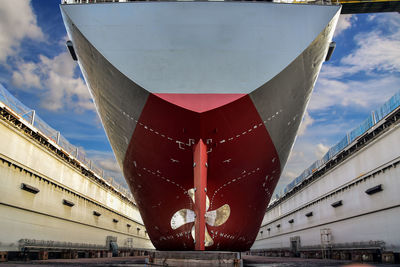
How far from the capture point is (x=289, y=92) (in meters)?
8.59

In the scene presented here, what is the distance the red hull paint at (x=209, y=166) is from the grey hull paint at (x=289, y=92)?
0.93 ft

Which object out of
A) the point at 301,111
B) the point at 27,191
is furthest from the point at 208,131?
the point at 27,191

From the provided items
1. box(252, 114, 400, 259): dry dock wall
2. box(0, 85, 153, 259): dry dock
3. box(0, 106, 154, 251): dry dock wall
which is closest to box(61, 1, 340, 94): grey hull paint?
box(0, 85, 153, 259): dry dock

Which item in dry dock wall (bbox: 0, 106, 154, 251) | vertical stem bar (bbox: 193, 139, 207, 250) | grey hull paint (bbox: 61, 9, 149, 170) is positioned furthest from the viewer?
dry dock wall (bbox: 0, 106, 154, 251)

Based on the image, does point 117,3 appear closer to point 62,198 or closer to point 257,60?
point 257,60

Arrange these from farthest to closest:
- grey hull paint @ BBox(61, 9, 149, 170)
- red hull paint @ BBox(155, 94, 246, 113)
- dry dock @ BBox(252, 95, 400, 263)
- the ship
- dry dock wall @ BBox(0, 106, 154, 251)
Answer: dry dock @ BBox(252, 95, 400, 263) → dry dock wall @ BBox(0, 106, 154, 251) → grey hull paint @ BBox(61, 9, 149, 170) → the ship → red hull paint @ BBox(155, 94, 246, 113)

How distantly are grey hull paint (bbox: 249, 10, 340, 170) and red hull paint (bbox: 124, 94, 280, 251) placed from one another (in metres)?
0.28

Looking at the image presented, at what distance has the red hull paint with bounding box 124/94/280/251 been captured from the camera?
25.7 ft

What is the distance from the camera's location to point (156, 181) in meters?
9.72

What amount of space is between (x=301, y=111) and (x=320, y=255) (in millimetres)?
16353

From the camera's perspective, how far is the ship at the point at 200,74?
24.8 feet

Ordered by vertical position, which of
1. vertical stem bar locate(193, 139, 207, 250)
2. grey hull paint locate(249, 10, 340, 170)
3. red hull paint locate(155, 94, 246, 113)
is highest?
grey hull paint locate(249, 10, 340, 170)

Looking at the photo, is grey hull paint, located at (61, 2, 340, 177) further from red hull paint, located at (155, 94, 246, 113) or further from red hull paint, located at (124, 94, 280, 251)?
red hull paint, located at (155, 94, 246, 113)

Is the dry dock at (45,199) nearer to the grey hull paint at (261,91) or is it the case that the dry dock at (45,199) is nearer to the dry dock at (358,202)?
the grey hull paint at (261,91)
